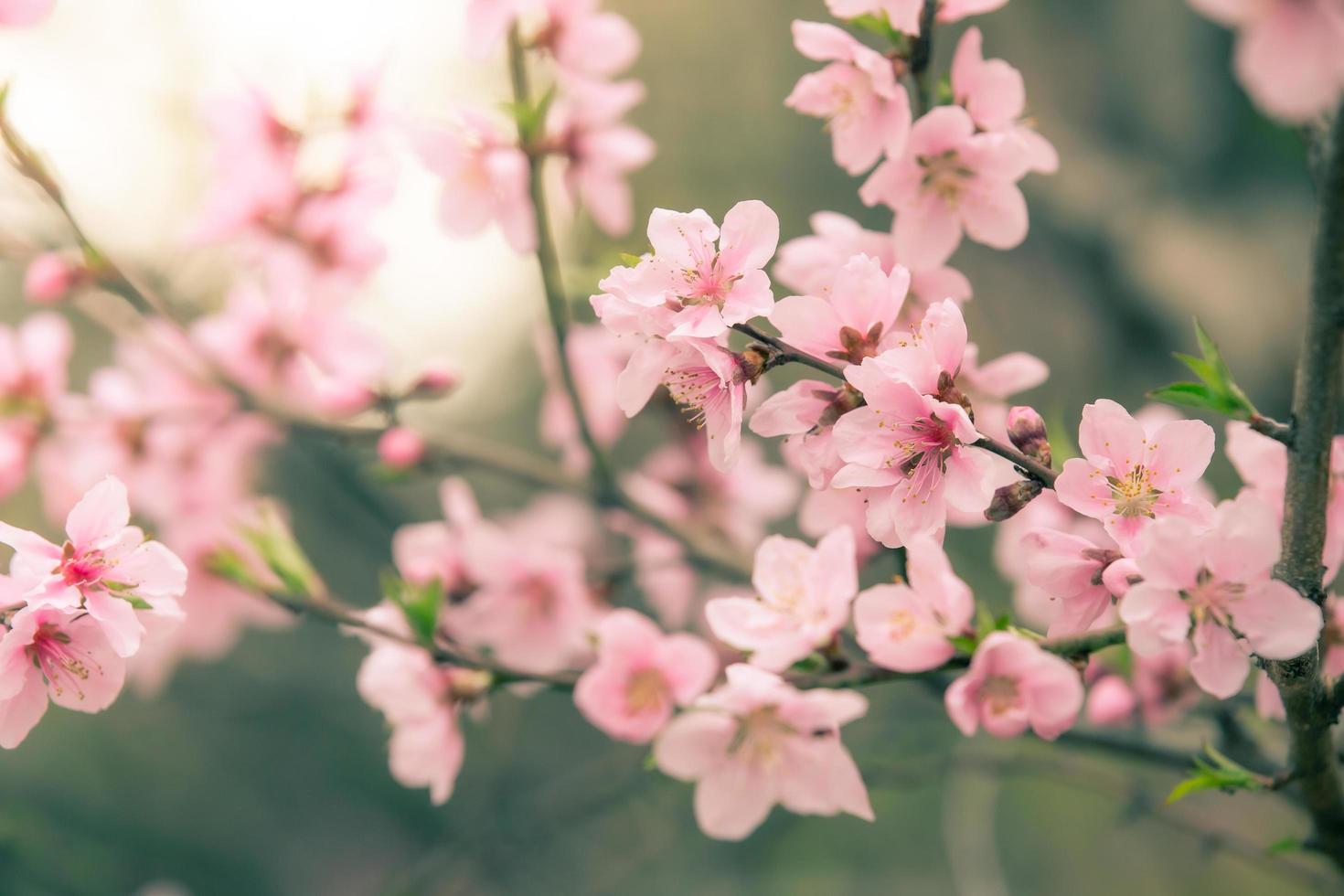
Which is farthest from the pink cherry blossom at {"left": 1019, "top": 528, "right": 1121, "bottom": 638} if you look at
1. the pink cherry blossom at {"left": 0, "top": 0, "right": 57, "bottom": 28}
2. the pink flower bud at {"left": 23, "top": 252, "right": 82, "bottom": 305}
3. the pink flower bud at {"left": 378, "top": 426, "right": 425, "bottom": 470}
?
the pink flower bud at {"left": 23, "top": 252, "right": 82, "bottom": 305}

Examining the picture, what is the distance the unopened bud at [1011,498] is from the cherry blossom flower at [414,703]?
0.39 metres

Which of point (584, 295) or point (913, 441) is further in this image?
point (584, 295)

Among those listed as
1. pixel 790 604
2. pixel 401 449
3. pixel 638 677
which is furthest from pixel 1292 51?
pixel 401 449

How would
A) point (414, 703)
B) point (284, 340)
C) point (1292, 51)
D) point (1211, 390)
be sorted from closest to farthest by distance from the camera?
point (1292, 51) < point (1211, 390) < point (414, 703) < point (284, 340)

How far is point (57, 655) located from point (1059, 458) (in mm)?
630

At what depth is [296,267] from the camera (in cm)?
100

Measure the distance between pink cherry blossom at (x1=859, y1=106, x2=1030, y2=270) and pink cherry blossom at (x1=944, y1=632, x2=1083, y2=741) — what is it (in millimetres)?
243

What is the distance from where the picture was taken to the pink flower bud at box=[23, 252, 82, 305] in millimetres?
883

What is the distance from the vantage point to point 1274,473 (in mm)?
577

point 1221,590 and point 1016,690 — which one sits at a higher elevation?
point 1221,590

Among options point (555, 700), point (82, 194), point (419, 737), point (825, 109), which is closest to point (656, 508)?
point (419, 737)

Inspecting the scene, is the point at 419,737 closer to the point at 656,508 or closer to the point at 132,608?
the point at 132,608

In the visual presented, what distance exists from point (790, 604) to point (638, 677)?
13cm

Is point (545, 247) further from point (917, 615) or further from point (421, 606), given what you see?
point (917, 615)
